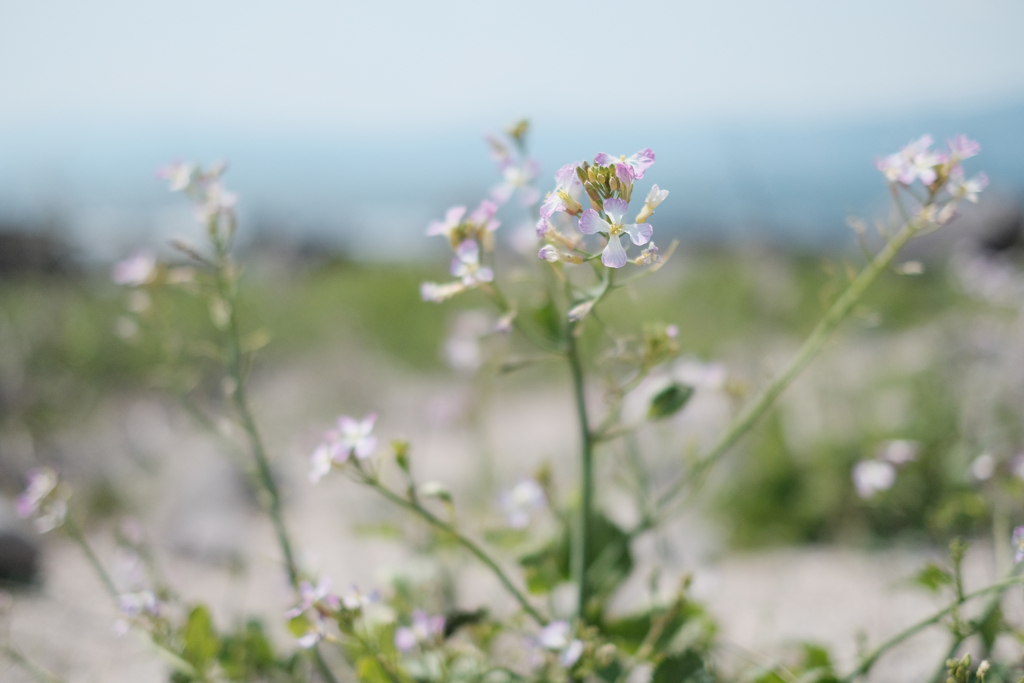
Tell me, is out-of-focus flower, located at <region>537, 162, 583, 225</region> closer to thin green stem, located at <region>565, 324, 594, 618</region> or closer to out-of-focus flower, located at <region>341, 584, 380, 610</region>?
thin green stem, located at <region>565, 324, 594, 618</region>

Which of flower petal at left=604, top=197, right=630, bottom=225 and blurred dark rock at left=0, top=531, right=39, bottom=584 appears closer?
flower petal at left=604, top=197, right=630, bottom=225

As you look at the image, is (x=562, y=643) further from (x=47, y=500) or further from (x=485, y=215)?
(x=47, y=500)

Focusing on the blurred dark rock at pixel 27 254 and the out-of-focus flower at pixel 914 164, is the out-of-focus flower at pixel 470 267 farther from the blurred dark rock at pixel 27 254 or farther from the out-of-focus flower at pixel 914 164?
the blurred dark rock at pixel 27 254

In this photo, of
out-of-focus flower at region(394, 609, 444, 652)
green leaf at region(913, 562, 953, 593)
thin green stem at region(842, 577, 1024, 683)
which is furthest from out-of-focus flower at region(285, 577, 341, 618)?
green leaf at region(913, 562, 953, 593)

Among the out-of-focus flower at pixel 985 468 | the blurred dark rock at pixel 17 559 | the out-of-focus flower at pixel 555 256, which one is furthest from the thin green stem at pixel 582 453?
the blurred dark rock at pixel 17 559

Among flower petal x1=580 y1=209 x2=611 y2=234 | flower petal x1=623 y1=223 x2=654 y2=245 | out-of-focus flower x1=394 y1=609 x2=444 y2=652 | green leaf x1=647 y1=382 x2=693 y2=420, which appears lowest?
out-of-focus flower x1=394 y1=609 x2=444 y2=652
